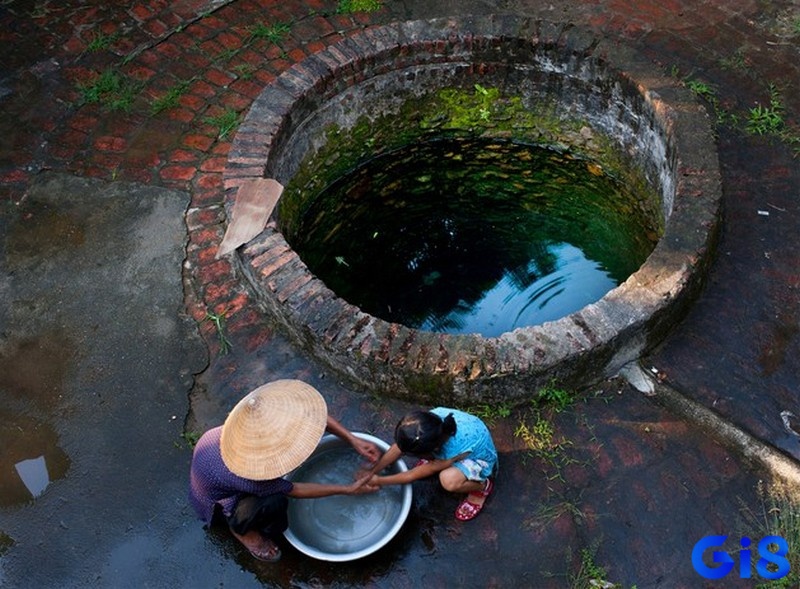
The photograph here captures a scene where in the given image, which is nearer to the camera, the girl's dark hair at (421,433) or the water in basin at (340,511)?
the girl's dark hair at (421,433)

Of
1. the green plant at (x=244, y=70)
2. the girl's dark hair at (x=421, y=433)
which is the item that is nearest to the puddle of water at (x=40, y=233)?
the green plant at (x=244, y=70)

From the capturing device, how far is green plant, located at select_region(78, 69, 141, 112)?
182 inches

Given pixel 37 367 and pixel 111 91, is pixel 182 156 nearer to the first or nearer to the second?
pixel 111 91

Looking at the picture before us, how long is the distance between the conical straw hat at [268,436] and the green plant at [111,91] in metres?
2.63

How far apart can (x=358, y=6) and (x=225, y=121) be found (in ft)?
4.21

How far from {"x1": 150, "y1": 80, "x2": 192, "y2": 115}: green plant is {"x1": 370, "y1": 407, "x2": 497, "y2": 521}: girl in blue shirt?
2.66 metres

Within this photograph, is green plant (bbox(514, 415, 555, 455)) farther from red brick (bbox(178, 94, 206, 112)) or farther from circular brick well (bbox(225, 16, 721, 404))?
red brick (bbox(178, 94, 206, 112))

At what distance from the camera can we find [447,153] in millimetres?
5035

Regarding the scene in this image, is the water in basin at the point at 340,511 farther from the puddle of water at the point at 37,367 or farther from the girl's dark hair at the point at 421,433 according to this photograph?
the puddle of water at the point at 37,367

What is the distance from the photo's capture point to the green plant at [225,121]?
175 inches

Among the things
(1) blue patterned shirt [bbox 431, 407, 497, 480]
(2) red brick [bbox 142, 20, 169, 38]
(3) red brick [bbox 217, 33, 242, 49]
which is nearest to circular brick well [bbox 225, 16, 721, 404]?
(1) blue patterned shirt [bbox 431, 407, 497, 480]

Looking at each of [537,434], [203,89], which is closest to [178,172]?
[203,89]

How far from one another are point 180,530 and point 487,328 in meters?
2.00

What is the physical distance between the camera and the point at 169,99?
4605 mm
